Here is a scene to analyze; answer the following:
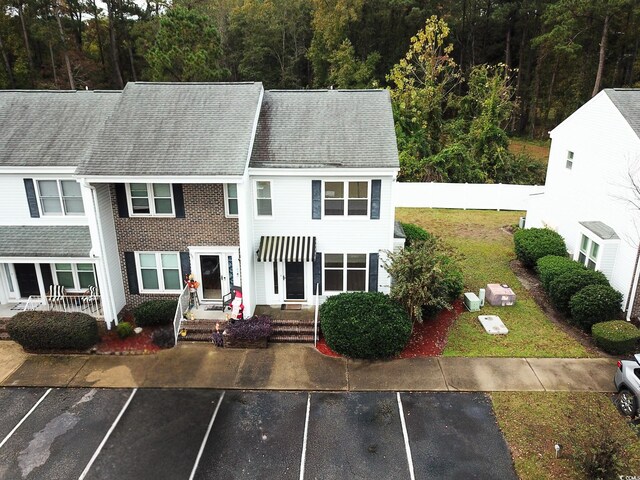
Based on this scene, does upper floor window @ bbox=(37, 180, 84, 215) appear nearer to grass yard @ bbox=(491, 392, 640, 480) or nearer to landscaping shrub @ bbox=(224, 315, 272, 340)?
landscaping shrub @ bbox=(224, 315, 272, 340)

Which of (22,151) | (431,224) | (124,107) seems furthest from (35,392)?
(431,224)

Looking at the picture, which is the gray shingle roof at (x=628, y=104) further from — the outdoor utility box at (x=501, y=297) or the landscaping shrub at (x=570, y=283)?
the outdoor utility box at (x=501, y=297)

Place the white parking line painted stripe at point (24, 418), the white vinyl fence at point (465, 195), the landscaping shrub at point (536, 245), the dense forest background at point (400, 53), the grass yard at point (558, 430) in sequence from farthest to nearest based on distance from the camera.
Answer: the dense forest background at point (400, 53) → the white vinyl fence at point (465, 195) → the landscaping shrub at point (536, 245) → the white parking line painted stripe at point (24, 418) → the grass yard at point (558, 430)

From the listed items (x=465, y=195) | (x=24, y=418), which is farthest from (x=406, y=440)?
(x=465, y=195)

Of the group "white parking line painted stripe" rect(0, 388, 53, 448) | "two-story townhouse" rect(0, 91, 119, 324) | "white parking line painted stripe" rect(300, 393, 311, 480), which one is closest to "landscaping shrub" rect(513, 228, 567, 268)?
"white parking line painted stripe" rect(300, 393, 311, 480)

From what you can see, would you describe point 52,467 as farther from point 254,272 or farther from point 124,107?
point 124,107

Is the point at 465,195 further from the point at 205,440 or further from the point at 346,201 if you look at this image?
the point at 205,440

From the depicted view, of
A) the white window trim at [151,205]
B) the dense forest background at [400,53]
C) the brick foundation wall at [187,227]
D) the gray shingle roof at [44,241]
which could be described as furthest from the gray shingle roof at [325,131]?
the dense forest background at [400,53]
